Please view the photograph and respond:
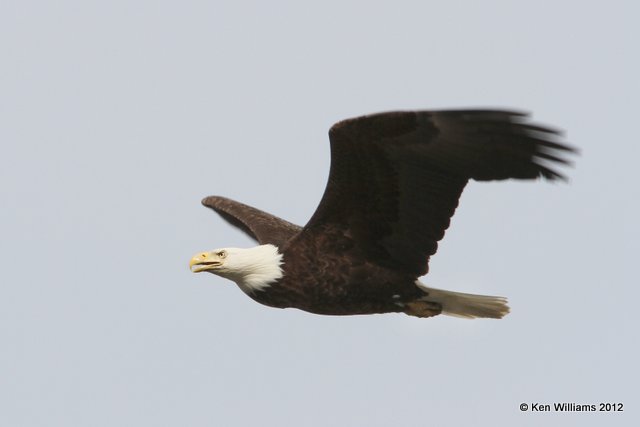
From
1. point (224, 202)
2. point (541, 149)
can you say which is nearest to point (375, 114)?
point (541, 149)

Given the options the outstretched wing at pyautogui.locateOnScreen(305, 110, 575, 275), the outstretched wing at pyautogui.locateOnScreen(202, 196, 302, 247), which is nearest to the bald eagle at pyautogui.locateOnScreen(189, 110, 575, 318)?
the outstretched wing at pyautogui.locateOnScreen(305, 110, 575, 275)

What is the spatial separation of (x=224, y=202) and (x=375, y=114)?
13.5ft

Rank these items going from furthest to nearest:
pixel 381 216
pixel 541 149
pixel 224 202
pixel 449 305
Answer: pixel 224 202 < pixel 449 305 < pixel 381 216 < pixel 541 149

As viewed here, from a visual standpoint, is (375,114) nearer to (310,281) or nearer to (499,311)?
(310,281)

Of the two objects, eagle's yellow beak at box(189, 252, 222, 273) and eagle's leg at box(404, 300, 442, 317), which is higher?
eagle's yellow beak at box(189, 252, 222, 273)

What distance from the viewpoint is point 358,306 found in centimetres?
1242

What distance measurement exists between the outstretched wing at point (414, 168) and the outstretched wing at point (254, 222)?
3.31 ft

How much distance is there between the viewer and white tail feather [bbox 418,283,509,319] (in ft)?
42.0

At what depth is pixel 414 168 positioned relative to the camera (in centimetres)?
1171

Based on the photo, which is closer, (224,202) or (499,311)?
(499,311)

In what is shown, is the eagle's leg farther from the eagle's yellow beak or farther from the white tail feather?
the eagle's yellow beak

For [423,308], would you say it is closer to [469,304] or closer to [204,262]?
[469,304]

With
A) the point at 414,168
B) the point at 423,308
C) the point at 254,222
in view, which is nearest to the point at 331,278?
the point at 423,308

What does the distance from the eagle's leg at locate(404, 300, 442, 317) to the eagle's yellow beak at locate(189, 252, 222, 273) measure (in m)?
1.62
